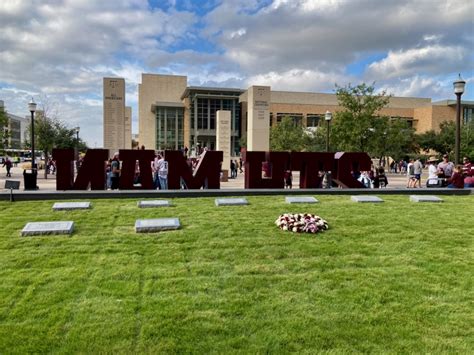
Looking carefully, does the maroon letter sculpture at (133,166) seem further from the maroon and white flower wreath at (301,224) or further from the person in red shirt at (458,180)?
the person in red shirt at (458,180)

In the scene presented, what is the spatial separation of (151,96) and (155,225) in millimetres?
85477

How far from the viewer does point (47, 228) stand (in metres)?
8.02

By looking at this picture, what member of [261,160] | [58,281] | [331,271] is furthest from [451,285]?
[261,160]

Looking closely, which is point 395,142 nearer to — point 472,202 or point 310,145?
point 310,145

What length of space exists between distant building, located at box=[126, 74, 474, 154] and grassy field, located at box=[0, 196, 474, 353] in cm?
6796

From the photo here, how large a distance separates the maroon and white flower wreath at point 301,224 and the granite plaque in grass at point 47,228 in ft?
13.9

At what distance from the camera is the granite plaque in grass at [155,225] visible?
326 inches

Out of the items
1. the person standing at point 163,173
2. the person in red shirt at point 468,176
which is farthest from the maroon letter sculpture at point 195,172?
the person in red shirt at point 468,176

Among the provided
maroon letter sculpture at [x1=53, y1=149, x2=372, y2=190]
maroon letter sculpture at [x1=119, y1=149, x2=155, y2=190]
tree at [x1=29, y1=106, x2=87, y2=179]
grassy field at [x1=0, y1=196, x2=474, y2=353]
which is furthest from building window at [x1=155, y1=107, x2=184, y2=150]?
grassy field at [x1=0, y1=196, x2=474, y2=353]

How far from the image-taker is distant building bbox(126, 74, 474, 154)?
80.4 metres

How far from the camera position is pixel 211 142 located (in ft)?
272

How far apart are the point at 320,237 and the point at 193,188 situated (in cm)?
671

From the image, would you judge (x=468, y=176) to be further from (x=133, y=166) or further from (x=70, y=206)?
(x=70, y=206)

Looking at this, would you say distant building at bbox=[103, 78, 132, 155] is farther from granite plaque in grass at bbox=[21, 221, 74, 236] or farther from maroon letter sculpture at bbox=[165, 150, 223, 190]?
granite plaque in grass at bbox=[21, 221, 74, 236]
